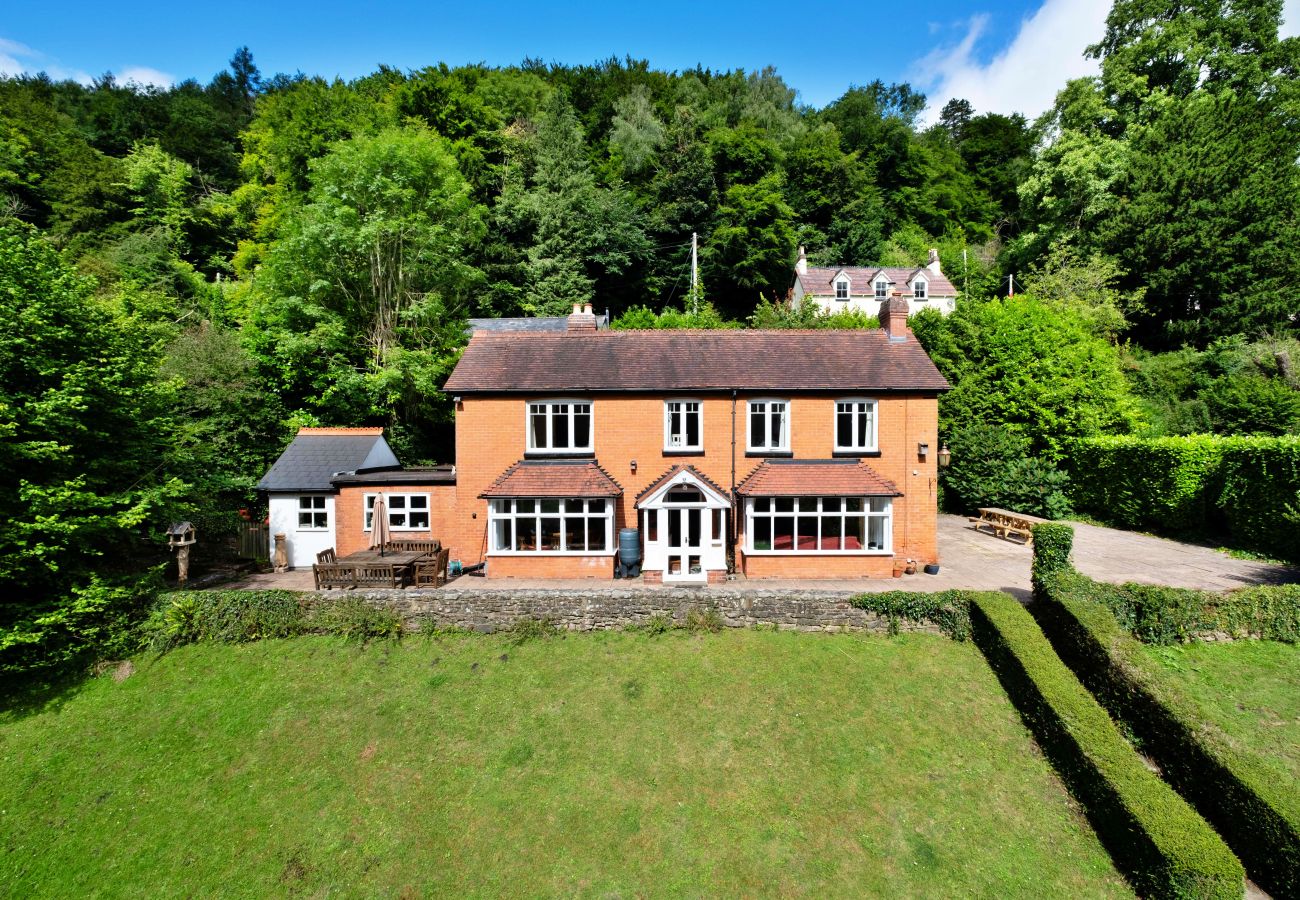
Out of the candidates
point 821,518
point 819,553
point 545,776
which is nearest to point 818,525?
point 821,518

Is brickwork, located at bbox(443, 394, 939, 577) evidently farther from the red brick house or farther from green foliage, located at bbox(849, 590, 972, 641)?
Answer: green foliage, located at bbox(849, 590, 972, 641)

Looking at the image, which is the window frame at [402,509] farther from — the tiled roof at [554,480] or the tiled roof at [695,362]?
the tiled roof at [695,362]

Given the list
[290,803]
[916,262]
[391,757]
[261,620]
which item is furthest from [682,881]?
[916,262]

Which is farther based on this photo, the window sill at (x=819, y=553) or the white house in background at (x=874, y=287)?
the white house in background at (x=874, y=287)

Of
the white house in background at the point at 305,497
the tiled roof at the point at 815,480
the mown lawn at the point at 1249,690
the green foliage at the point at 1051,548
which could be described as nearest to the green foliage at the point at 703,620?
the tiled roof at the point at 815,480

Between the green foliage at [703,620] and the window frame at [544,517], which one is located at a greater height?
the window frame at [544,517]

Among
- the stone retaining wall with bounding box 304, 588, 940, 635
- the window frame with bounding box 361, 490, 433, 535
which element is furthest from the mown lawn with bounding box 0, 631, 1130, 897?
the window frame with bounding box 361, 490, 433, 535

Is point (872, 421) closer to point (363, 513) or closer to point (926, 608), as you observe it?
point (926, 608)

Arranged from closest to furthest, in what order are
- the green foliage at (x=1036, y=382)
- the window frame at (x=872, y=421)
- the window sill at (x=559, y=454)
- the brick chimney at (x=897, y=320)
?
the window frame at (x=872, y=421) < the window sill at (x=559, y=454) < the brick chimney at (x=897, y=320) < the green foliage at (x=1036, y=382)
